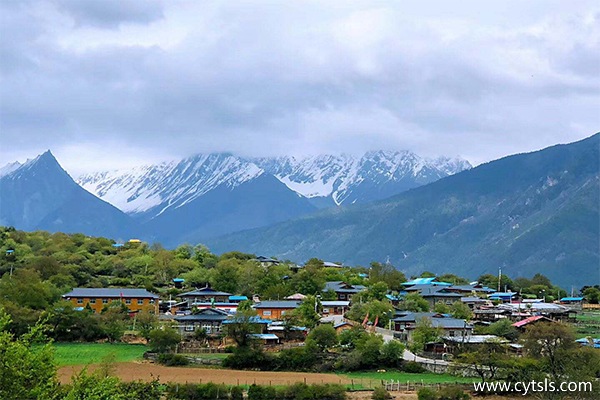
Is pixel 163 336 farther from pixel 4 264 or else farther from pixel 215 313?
pixel 4 264

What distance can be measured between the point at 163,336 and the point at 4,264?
40.3m

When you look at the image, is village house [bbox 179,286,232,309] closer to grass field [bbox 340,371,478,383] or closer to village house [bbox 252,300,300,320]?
village house [bbox 252,300,300,320]

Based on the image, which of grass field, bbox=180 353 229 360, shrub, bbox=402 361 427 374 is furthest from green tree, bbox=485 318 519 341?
grass field, bbox=180 353 229 360

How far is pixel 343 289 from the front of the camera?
84438 mm

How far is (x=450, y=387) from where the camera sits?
43125 mm

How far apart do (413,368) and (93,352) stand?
20913 mm

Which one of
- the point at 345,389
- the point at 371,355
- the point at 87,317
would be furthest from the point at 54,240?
the point at 345,389

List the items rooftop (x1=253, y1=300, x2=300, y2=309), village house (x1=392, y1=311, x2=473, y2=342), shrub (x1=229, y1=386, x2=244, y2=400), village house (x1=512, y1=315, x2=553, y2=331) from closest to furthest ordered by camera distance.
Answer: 1. shrub (x1=229, y1=386, x2=244, y2=400)
2. village house (x1=392, y1=311, x2=473, y2=342)
3. village house (x1=512, y1=315, x2=553, y2=331)
4. rooftop (x1=253, y1=300, x2=300, y2=309)

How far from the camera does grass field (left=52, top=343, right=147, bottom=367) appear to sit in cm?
5228

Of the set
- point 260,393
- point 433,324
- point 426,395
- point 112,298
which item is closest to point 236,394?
point 260,393

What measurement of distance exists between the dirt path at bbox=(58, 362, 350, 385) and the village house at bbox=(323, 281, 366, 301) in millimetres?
32354

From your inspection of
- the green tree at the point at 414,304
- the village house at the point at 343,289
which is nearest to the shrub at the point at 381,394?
the green tree at the point at 414,304

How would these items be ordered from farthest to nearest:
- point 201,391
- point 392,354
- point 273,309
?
1. point 273,309
2. point 392,354
3. point 201,391

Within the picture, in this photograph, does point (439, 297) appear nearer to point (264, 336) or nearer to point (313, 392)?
point (264, 336)
